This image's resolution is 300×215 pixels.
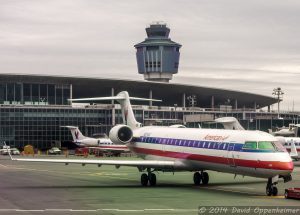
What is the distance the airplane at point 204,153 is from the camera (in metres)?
29.1

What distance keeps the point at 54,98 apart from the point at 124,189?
348 feet

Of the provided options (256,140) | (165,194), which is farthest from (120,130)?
(256,140)

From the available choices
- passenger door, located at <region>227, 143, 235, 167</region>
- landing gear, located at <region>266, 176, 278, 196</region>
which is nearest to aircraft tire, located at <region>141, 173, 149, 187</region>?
passenger door, located at <region>227, 143, 235, 167</region>

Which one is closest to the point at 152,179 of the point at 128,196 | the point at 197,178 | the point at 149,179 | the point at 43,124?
the point at 149,179

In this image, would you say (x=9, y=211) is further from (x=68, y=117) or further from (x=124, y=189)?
(x=68, y=117)

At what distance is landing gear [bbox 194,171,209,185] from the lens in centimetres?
3681

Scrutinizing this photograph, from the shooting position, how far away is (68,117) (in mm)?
133000

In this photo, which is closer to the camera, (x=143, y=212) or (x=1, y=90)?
(x=143, y=212)

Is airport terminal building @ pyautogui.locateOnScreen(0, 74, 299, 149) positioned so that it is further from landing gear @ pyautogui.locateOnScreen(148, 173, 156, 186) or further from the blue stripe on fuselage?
landing gear @ pyautogui.locateOnScreen(148, 173, 156, 186)

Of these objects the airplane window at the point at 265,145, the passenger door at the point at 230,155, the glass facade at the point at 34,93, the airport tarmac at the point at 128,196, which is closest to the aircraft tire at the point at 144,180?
the airport tarmac at the point at 128,196

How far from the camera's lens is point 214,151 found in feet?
107

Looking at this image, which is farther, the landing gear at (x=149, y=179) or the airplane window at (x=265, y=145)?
the landing gear at (x=149, y=179)

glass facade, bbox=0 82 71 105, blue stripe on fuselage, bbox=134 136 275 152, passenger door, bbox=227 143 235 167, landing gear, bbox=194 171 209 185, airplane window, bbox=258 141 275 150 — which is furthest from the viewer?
glass facade, bbox=0 82 71 105

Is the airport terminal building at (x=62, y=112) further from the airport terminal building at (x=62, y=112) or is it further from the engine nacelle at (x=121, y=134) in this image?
the engine nacelle at (x=121, y=134)
